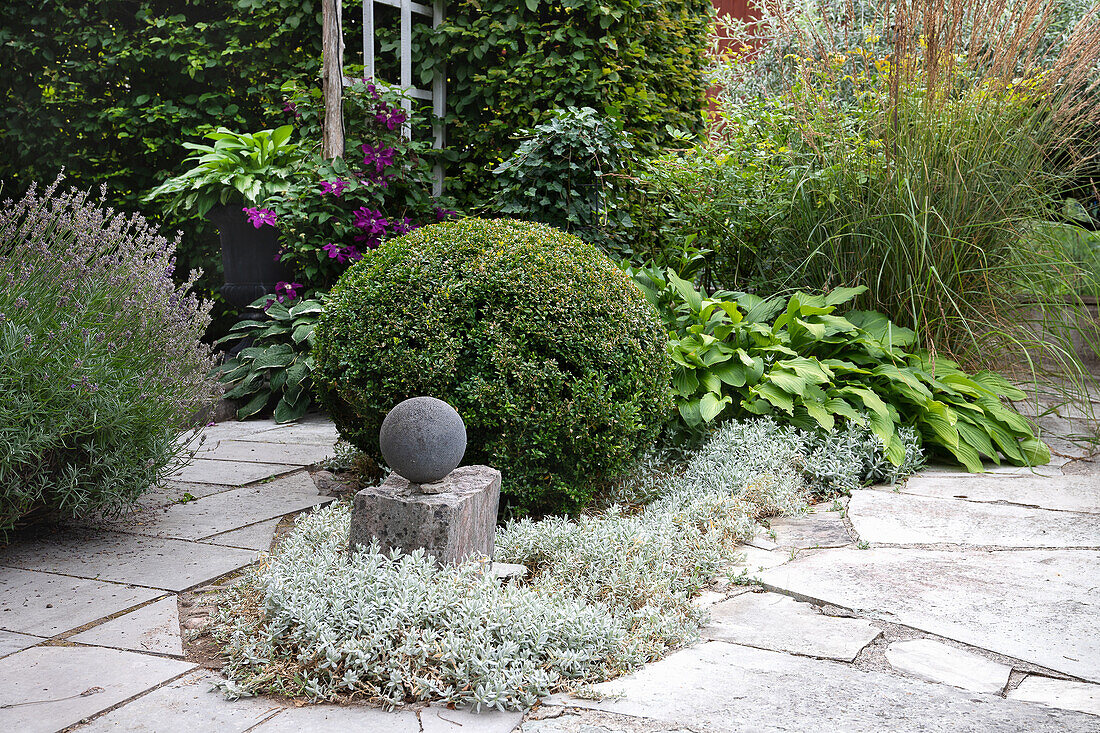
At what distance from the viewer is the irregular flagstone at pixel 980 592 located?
1965 mm

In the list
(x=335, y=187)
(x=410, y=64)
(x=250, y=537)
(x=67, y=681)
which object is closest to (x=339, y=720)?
(x=67, y=681)

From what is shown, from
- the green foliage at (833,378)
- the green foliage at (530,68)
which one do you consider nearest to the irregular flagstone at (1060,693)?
the green foliage at (833,378)

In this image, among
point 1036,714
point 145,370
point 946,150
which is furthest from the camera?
point 946,150

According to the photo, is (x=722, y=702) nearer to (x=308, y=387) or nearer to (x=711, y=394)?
(x=711, y=394)

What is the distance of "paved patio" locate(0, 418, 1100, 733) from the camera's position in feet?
5.32

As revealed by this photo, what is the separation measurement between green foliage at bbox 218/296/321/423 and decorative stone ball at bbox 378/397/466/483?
2479mm

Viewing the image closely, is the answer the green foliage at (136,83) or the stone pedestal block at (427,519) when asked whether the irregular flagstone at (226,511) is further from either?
the green foliage at (136,83)

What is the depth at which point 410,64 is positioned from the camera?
5.62 m

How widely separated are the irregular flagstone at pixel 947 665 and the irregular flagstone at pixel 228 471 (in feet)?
7.99

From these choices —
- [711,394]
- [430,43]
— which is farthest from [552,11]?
[711,394]

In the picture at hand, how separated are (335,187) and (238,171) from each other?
2.54 ft

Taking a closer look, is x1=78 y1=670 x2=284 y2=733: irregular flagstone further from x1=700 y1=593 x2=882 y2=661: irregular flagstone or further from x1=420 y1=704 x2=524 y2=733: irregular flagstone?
x1=700 y1=593 x2=882 y2=661: irregular flagstone

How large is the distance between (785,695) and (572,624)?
455 millimetres

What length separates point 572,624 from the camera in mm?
1866
